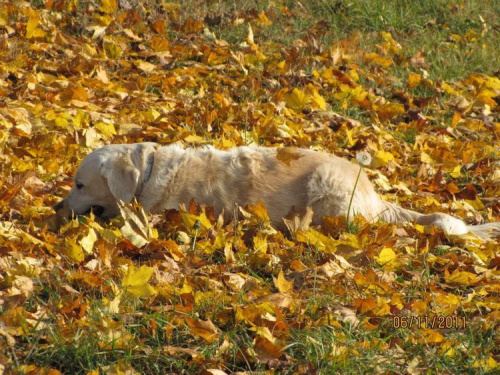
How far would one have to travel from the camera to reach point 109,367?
3.05 m

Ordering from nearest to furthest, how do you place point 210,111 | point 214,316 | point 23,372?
1. point 23,372
2. point 214,316
3. point 210,111

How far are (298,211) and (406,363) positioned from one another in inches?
77.5

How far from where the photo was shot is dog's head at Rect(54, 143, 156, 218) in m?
5.12

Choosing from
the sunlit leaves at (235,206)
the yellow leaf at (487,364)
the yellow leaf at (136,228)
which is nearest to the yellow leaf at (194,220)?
the sunlit leaves at (235,206)

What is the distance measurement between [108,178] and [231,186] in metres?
0.91

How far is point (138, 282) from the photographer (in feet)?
12.1

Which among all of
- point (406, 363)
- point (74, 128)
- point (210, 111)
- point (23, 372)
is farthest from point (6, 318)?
point (210, 111)

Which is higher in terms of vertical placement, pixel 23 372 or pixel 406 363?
pixel 23 372

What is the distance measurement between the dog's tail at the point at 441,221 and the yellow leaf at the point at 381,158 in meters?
0.89

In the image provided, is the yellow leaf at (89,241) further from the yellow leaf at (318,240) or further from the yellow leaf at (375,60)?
the yellow leaf at (375,60)

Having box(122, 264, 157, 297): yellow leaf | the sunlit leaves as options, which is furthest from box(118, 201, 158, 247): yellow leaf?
box(122, 264, 157, 297): yellow leaf

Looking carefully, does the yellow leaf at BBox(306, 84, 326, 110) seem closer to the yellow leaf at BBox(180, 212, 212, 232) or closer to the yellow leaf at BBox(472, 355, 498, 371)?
the yellow leaf at BBox(180, 212, 212, 232)

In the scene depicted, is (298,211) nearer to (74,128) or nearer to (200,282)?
(200,282)

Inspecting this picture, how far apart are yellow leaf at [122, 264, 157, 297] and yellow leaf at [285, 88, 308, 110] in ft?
13.5
